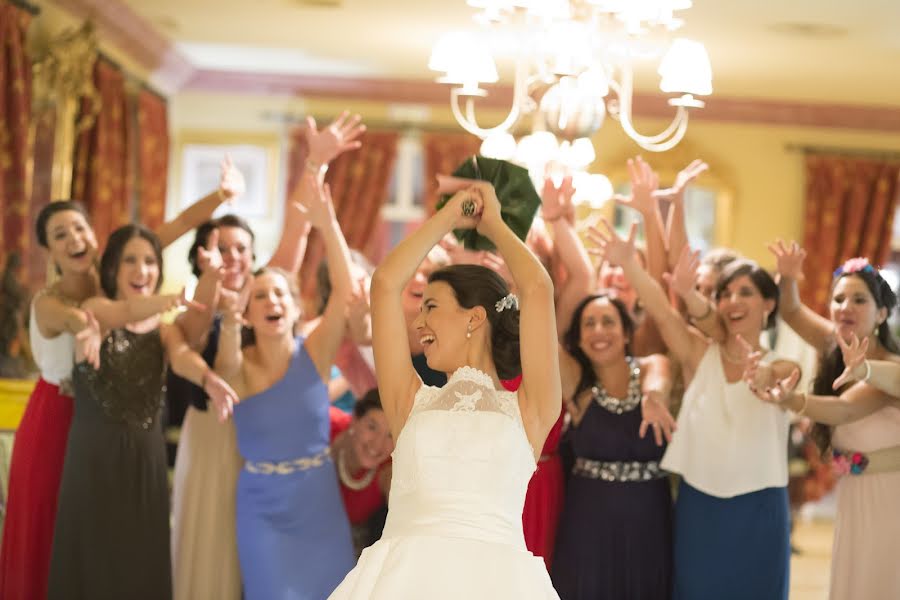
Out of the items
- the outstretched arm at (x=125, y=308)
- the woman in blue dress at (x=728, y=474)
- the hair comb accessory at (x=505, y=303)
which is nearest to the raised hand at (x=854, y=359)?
the woman in blue dress at (x=728, y=474)

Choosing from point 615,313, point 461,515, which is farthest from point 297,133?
point 461,515

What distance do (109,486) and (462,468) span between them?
1873 millimetres

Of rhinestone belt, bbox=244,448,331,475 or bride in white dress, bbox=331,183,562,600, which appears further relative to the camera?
rhinestone belt, bbox=244,448,331,475

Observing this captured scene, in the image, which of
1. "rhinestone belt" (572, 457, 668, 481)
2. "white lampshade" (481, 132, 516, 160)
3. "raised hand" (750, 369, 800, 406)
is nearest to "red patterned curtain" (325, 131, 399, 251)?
"white lampshade" (481, 132, 516, 160)

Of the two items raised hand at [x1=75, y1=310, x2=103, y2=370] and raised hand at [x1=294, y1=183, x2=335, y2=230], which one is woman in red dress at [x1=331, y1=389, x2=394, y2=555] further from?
raised hand at [x1=75, y1=310, x2=103, y2=370]

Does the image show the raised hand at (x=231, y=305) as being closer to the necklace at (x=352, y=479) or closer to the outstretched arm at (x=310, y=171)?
the outstretched arm at (x=310, y=171)

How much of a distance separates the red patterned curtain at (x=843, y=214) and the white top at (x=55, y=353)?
23.9 ft

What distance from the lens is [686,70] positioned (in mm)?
4527

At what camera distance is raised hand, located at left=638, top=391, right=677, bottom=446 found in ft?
12.9

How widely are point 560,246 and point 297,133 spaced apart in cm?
596

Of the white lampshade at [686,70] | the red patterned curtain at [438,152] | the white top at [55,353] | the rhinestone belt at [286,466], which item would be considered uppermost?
the red patterned curtain at [438,152]

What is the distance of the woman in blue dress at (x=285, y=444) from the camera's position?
4.05 meters

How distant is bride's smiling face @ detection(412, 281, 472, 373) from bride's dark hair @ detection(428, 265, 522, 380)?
0.08 ft

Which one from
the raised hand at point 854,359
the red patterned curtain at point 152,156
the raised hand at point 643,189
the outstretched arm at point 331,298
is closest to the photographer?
the raised hand at point 854,359
